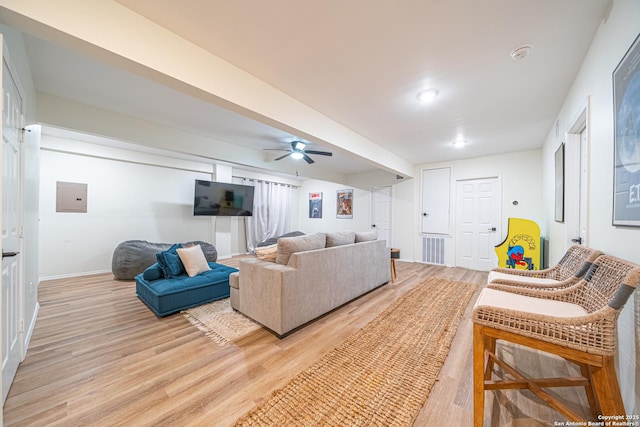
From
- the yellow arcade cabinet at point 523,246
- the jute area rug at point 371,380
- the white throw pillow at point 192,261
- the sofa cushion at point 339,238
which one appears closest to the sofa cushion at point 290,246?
the sofa cushion at point 339,238

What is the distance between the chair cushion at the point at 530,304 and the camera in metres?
1.19

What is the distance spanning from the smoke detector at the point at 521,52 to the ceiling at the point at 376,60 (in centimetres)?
4

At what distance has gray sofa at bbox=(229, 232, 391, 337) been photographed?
220 centimetres

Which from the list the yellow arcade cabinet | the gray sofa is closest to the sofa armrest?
the gray sofa

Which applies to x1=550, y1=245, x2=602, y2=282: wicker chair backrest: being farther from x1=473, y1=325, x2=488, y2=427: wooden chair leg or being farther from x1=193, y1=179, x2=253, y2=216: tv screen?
x1=193, y1=179, x2=253, y2=216: tv screen

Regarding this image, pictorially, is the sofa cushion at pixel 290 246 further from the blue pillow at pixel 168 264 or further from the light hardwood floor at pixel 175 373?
the blue pillow at pixel 168 264

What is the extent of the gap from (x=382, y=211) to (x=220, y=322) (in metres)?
4.98

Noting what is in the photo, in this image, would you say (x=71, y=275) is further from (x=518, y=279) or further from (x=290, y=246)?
(x=518, y=279)

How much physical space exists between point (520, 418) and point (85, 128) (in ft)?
16.0

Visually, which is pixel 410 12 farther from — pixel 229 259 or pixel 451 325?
pixel 229 259

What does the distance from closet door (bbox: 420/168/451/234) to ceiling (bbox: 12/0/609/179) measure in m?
2.02

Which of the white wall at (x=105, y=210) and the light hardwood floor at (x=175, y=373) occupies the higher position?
the white wall at (x=105, y=210)

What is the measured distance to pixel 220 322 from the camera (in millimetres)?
2500

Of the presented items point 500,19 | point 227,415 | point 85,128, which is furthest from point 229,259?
point 500,19
